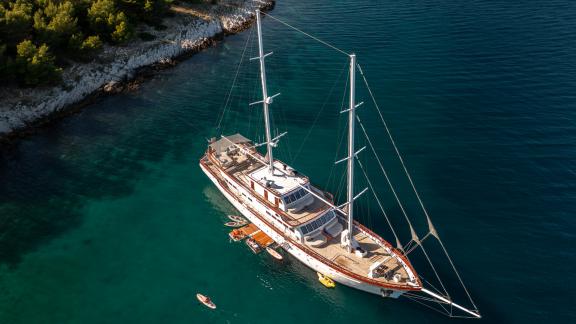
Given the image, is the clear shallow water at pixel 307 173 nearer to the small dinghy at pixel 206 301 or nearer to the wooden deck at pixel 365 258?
the small dinghy at pixel 206 301

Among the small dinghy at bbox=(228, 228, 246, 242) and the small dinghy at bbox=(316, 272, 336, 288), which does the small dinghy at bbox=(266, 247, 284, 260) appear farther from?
the small dinghy at bbox=(316, 272, 336, 288)

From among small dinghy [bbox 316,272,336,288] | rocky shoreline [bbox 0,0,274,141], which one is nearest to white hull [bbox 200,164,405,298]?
small dinghy [bbox 316,272,336,288]

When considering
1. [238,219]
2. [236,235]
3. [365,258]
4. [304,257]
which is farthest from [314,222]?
[238,219]

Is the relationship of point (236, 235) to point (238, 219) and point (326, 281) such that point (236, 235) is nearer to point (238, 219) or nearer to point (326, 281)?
point (238, 219)

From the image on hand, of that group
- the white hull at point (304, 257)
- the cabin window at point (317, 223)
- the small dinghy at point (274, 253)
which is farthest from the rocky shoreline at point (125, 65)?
the cabin window at point (317, 223)

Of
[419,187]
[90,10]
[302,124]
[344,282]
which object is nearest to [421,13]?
[302,124]

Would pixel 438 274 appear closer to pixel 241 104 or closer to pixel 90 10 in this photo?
pixel 241 104
